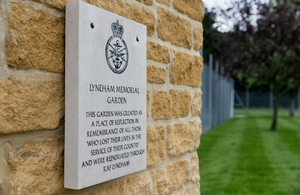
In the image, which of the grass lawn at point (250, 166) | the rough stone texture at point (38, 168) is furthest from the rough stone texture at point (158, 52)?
the grass lawn at point (250, 166)

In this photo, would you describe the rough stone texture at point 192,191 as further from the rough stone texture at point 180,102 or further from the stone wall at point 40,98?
the rough stone texture at point 180,102

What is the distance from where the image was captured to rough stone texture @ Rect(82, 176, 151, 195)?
1472 millimetres

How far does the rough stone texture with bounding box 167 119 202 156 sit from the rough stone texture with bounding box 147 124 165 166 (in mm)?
76

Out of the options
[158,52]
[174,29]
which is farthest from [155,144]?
[174,29]

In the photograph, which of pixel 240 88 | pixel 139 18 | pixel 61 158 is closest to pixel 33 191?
pixel 61 158

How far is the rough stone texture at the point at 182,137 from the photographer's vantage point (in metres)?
1.98

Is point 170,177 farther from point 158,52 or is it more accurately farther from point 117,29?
point 117,29

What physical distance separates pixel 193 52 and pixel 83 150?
1.33m

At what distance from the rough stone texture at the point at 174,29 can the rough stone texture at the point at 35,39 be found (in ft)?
2.57

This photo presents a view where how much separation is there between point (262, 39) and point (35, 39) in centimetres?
1092

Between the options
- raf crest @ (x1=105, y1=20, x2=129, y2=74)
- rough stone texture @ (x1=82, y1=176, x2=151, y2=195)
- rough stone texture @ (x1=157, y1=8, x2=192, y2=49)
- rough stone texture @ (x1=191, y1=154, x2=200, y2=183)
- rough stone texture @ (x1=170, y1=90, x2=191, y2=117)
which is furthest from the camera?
A: rough stone texture @ (x1=191, y1=154, x2=200, y2=183)

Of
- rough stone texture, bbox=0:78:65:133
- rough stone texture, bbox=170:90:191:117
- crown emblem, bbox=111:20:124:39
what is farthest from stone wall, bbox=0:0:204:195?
rough stone texture, bbox=170:90:191:117

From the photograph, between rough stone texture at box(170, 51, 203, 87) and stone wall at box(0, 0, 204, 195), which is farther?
rough stone texture at box(170, 51, 203, 87)

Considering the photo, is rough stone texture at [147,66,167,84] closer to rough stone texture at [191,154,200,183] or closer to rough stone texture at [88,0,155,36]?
rough stone texture at [88,0,155,36]
